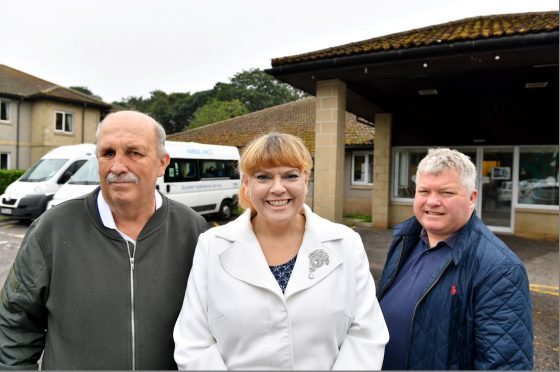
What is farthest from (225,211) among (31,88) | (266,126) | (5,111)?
(31,88)

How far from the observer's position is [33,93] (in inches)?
970

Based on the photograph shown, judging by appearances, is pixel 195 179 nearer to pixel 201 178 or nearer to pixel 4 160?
pixel 201 178

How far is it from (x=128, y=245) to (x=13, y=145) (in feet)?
89.7

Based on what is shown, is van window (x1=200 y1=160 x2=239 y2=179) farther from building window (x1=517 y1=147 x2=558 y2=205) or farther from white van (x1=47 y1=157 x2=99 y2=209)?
building window (x1=517 y1=147 x2=558 y2=205)

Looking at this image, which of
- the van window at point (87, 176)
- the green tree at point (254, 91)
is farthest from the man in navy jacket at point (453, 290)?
the green tree at point (254, 91)

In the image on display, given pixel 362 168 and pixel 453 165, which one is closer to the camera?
pixel 453 165

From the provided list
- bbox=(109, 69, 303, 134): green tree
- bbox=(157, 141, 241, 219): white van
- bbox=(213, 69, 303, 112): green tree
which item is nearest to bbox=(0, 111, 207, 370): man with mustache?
bbox=(157, 141, 241, 219): white van

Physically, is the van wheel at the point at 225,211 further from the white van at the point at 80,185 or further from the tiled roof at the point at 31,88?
the tiled roof at the point at 31,88

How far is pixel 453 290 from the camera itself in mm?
1892

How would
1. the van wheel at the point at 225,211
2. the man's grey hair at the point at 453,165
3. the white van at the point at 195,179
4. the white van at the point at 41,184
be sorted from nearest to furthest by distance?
the man's grey hair at the point at 453,165 < the white van at the point at 195,179 < the white van at the point at 41,184 < the van wheel at the point at 225,211

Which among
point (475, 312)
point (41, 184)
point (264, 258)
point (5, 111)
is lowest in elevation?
point (475, 312)

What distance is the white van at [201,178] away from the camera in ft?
39.2

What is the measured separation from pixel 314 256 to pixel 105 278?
3.20ft

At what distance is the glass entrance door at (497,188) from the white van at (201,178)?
25.0ft
